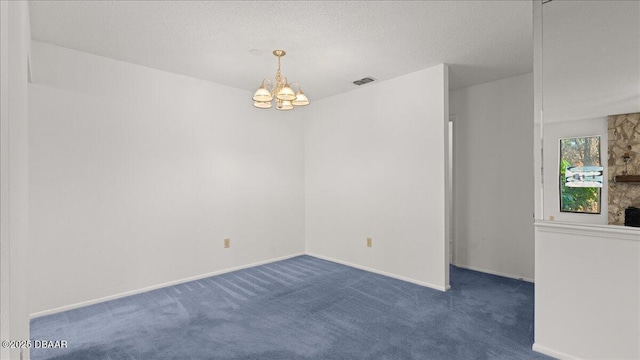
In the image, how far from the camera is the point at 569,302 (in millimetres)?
2254

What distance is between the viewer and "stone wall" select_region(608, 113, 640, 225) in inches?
78.7

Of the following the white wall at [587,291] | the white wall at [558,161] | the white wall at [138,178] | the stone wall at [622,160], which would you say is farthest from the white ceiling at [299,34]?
the white wall at [587,291]

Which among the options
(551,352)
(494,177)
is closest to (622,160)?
(551,352)

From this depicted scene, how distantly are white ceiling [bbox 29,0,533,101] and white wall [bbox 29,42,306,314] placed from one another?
1.28ft

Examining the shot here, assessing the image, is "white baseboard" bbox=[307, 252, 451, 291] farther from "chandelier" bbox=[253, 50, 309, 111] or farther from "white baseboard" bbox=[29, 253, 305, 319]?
Result: "chandelier" bbox=[253, 50, 309, 111]

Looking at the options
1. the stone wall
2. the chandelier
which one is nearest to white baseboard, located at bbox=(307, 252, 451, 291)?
the stone wall

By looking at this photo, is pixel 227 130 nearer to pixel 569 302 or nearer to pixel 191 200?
pixel 191 200

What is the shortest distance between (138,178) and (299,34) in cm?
245

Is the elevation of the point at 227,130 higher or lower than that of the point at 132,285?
higher

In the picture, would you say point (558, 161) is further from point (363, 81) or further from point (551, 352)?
point (363, 81)

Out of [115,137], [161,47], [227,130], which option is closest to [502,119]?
[227,130]

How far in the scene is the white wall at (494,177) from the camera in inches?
162

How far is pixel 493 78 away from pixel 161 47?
403 cm

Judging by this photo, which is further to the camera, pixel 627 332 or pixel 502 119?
pixel 502 119
